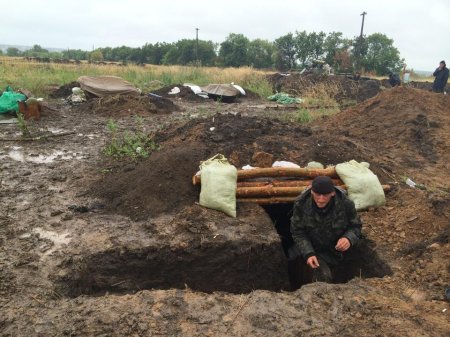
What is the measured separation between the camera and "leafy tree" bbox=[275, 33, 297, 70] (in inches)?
1769

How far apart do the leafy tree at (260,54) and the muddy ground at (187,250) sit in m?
42.1

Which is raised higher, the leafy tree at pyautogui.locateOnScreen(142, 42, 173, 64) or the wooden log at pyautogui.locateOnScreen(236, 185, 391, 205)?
the leafy tree at pyautogui.locateOnScreen(142, 42, 173, 64)

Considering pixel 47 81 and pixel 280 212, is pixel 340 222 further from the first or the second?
pixel 47 81

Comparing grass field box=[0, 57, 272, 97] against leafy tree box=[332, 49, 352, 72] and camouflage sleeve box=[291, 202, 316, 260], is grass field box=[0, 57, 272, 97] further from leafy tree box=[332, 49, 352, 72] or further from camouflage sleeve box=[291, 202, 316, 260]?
leafy tree box=[332, 49, 352, 72]

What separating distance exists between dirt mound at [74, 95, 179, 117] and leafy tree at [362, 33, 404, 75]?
31568mm

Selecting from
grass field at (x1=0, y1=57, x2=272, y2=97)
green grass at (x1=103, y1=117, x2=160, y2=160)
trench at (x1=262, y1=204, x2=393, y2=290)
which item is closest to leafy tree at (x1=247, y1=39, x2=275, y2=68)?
grass field at (x1=0, y1=57, x2=272, y2=97)

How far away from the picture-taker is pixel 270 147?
554 cm

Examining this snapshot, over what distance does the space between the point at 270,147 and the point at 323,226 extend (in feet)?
6.71

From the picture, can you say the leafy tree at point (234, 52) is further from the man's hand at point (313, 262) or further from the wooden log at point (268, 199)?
the man's hand at point (313, 262)

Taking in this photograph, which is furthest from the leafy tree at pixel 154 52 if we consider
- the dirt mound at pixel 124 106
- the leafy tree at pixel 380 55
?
the dirt mound at pixel 124 106

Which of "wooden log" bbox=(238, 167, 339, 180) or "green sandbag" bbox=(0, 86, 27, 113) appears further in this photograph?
"green sandbag" bbox=(0, 86, 27, 113)

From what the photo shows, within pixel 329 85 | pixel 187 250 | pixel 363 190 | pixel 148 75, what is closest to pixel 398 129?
pixel 363 190

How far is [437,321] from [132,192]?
345cm

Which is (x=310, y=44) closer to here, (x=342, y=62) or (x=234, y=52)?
(x=234, y=52)
